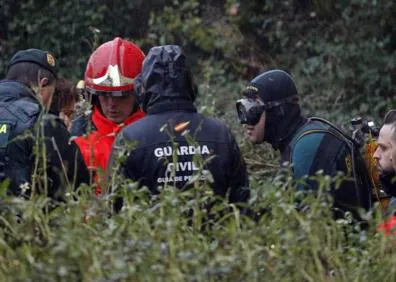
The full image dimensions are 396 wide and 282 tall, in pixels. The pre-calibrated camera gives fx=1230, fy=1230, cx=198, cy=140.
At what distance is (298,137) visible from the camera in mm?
6246

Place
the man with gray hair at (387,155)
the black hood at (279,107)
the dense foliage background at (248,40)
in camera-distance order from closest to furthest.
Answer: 1. the man with gray hair at (387,155)
2. the black hood at (279,107)
3. the dense foliage background at (248,40)

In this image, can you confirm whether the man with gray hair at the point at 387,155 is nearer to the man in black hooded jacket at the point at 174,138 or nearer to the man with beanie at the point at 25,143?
the man in black hooded jacket at the point at 174,138

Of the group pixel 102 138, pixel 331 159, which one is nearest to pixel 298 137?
pixel 331 159

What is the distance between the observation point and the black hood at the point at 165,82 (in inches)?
233

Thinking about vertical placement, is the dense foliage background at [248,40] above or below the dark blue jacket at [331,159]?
above

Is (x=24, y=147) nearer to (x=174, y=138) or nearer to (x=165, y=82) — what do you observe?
(x=165, y=82)

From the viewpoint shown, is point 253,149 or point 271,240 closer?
point 271,240

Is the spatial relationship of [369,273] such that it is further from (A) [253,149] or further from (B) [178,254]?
(A) [253,149]

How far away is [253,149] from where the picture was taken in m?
10.7

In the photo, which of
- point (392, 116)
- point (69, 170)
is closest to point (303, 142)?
point (392, 116)

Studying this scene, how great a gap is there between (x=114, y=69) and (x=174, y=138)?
53.2 inches

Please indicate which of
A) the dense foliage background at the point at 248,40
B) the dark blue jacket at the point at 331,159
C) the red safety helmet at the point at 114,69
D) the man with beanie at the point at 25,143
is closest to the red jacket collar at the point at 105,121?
the red safety helmet at the point at 114,69

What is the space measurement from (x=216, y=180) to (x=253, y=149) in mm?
4924

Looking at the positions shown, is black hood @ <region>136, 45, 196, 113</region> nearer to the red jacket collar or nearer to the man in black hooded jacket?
the man in black hooded jacket
